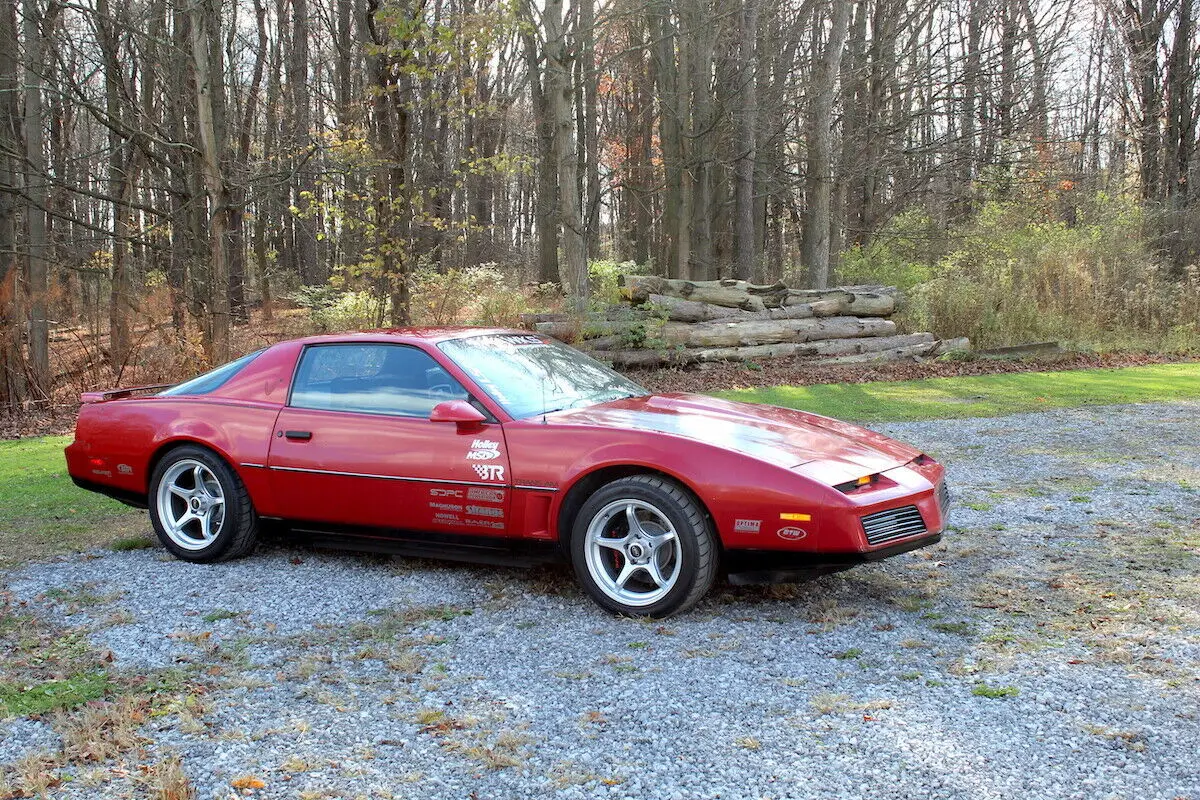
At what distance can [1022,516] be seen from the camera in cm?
638

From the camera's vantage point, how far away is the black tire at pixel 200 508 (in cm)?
559

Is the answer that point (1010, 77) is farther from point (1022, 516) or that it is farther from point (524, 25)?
point (1022, 516)

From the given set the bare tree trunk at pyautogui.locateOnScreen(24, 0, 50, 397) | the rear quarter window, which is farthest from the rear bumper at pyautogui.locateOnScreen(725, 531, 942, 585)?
the bare tree trunk at pyautogui.locateOnScreen(24, 0, 50, 397)

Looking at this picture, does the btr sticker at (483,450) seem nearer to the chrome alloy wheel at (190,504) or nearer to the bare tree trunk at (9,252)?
the chrome alloy wheel at (190,504)

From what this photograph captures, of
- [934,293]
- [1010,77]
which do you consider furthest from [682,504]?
[1010,77]

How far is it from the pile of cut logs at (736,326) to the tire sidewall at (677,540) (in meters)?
11.2

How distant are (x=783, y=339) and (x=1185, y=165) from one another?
14.9m

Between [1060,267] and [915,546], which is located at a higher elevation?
[1060,267]

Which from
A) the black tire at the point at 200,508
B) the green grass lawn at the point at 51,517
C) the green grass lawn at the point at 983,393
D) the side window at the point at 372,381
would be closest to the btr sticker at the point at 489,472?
the side window at the point at 372,381

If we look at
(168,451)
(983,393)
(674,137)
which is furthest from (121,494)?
(674,137)

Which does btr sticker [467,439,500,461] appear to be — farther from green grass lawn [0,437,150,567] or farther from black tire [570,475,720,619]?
green grass lawn [0,437,150,567]

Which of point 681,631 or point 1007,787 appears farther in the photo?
point 681,631

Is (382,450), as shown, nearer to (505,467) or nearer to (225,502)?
(505,467)

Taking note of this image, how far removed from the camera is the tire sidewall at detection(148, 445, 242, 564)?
5574mm
